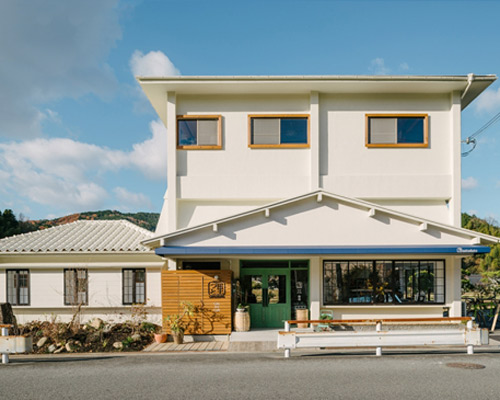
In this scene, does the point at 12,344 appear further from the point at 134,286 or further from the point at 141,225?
the point at 141,225

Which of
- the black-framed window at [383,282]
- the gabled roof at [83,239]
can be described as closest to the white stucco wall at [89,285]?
the gabled roof at [83,239]

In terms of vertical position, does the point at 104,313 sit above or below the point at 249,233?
below

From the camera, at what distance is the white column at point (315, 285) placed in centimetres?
1370

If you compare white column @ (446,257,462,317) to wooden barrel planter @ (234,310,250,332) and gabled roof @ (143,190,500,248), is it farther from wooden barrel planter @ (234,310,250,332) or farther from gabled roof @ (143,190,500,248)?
wooden barrel planter @ (234,310,250,332)

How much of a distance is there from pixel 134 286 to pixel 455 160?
1346 cm

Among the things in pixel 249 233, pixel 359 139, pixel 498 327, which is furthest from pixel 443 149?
pixel 249 233

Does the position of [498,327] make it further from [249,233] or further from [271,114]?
[271,114]

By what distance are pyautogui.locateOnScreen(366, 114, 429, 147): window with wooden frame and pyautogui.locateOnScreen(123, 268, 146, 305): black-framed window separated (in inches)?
406

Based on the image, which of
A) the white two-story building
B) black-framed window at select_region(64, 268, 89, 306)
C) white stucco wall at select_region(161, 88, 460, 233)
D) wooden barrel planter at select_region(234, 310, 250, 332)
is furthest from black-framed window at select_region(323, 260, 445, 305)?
black-framed window at select_region(64, 268, 89, 306)

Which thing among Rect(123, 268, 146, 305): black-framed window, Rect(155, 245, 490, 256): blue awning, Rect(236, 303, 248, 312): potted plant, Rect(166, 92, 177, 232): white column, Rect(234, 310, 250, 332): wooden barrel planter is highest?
Rect(166, 92, 177, 232): white column

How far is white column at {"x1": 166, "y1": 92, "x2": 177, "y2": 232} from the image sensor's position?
15148 mm

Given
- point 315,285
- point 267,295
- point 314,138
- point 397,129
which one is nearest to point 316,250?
point 315,285

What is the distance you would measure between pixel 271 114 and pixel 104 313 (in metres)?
10.1

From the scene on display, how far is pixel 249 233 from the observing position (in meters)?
13.3
